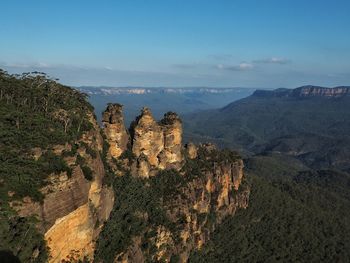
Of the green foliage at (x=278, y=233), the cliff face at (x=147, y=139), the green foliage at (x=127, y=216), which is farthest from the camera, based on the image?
the green foliage at (x=278, y=233)

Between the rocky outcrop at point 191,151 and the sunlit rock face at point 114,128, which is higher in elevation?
the sunlit rock face at point 114,128

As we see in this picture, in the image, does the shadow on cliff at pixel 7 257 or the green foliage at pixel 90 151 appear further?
the green foliage at pixel 90 151

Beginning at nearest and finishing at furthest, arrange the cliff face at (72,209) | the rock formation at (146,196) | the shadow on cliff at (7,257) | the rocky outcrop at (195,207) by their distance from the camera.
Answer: the shadow on cliff at (7,257)
the cliff face at (72,209)
the rock formation at (146,196)
the rocky outcrop at (195,207)

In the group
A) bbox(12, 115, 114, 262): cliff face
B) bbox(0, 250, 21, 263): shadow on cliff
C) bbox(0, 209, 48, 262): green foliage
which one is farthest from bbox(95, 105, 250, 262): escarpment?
bbox(0, 250, 21, 263): shadow on cliff

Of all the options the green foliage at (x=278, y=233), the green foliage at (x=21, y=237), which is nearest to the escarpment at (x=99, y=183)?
the green foliage at (x=21, y=237)

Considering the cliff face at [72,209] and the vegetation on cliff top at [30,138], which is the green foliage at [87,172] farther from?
the vegetation on cliff top at [30,138]

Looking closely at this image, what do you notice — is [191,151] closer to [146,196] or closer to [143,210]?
[146,196]

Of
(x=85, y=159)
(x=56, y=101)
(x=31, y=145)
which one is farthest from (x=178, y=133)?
(x=31, y=145)

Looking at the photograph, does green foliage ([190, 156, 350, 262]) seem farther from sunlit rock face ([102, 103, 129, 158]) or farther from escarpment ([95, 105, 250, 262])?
sunlit rock face ([102, 103, 129, 158])
